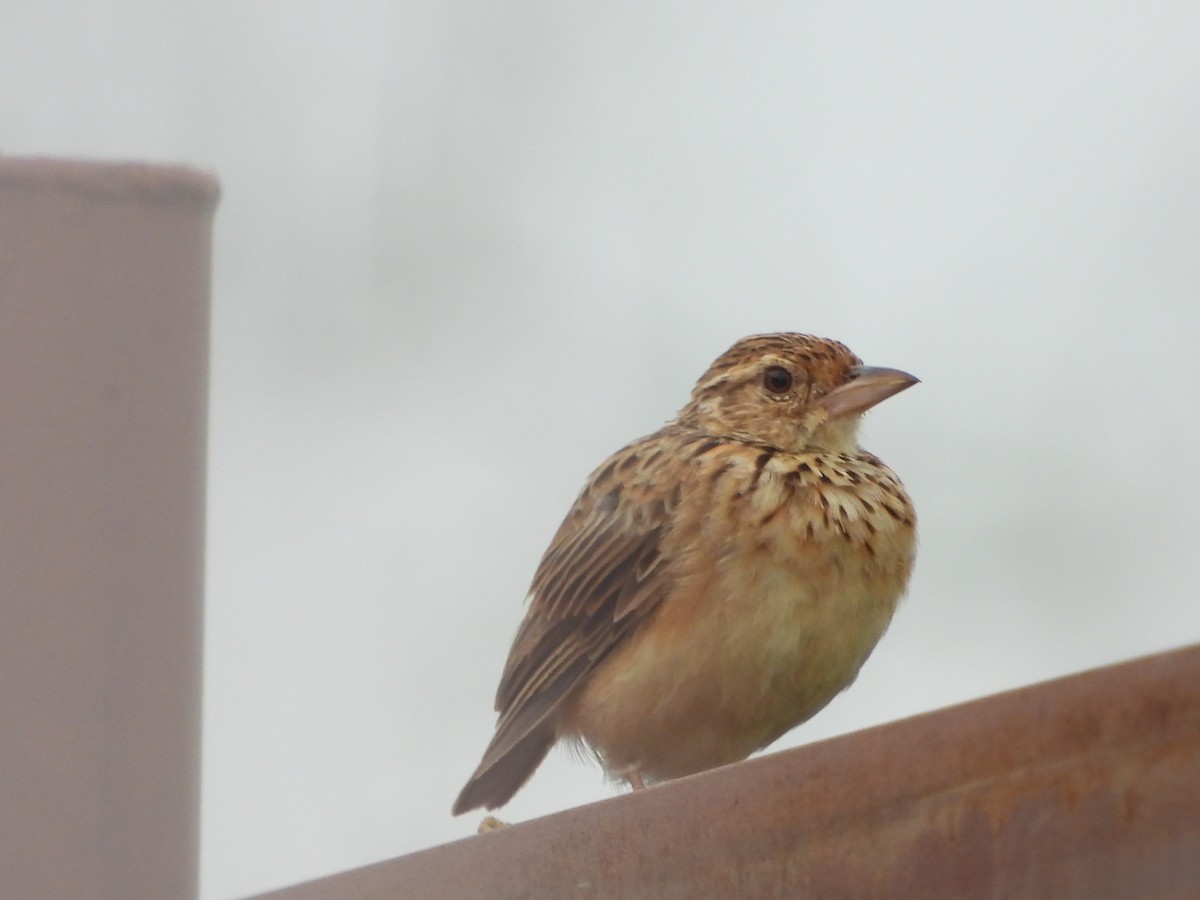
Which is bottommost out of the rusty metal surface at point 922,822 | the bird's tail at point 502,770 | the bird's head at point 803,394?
the bird's tail at point 502,770

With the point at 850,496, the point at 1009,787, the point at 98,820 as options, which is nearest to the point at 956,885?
the point at 1009,787

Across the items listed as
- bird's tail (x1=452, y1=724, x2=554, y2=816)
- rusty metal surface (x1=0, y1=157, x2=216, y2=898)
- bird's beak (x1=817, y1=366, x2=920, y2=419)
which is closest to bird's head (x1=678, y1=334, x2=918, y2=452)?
bird's beak (x1=817, y1=366, x2=920, y2=419)

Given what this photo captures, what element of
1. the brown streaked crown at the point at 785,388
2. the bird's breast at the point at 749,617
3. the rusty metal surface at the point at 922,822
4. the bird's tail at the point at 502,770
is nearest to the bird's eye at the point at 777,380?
the brown streaked crown at the point at 785,388

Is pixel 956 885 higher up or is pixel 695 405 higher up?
pixel 695 405

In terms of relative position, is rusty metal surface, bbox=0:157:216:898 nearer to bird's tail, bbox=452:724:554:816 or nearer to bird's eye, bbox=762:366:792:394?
bird's tail, bbox=452:724:554:816

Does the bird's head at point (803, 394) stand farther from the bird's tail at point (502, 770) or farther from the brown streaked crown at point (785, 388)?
the bird's tail at point (502, 770)

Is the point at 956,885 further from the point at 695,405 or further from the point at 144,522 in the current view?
the point at 695,405
